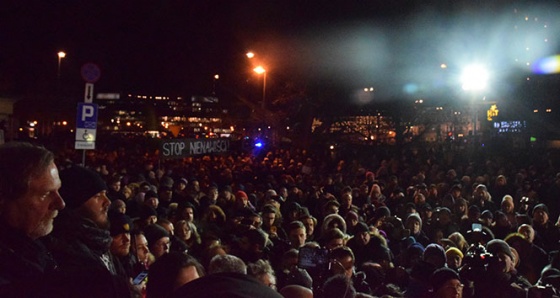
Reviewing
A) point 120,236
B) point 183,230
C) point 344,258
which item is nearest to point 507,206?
point 344,258

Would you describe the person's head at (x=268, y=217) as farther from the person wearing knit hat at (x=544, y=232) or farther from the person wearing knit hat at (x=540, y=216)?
the person wearing knit hat at (x=540, y=216)

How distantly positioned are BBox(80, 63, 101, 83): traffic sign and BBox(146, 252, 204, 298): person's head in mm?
6142

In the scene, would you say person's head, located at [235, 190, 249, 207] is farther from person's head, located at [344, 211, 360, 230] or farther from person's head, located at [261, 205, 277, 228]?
person's head, located at [344, 211, 360, 230]

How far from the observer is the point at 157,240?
5.06 m

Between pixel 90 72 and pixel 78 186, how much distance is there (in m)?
5.68

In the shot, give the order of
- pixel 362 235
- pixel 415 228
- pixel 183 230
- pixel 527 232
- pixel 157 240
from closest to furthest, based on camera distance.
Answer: pixel 157 240
pixel 183 230
pixel 362 235
pixel 527 232
pixel 415 228

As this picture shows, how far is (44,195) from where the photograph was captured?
1.66 metres

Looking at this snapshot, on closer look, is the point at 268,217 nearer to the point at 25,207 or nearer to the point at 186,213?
the point at 186,213

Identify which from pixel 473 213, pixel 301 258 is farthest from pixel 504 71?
pixel 301 258

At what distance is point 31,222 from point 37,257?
6.7 inches

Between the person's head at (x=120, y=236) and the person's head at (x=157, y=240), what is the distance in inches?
33.8

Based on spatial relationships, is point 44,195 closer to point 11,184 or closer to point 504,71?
point 11,184

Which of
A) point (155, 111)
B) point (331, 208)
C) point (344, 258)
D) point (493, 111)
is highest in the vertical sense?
point (155, 111)

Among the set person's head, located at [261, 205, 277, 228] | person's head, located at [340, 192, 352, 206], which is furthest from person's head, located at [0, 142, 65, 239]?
person's head, located at [340, 192, 352, 206]
